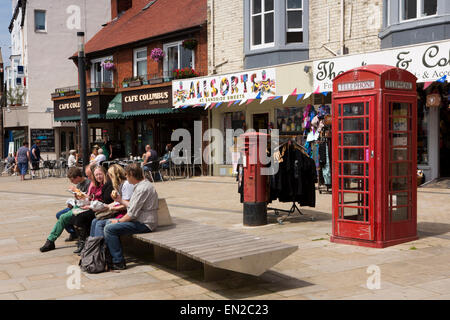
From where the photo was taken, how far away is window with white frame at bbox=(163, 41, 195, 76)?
2156 centimetres

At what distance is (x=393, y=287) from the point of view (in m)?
5.21

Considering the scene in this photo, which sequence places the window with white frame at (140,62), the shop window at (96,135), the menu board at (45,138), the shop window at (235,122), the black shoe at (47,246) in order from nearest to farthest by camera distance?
the black shoe at (47,246), the shop window at (235,122), the window with white frame at (140,62), the shop window at (96,135), the menu board at (45,138)

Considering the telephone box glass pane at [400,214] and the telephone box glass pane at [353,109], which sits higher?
the telephone box glass pane at [353,109]

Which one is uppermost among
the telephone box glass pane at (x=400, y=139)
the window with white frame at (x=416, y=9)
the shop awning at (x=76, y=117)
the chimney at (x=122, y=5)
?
the chimney at (x=122, y=5)

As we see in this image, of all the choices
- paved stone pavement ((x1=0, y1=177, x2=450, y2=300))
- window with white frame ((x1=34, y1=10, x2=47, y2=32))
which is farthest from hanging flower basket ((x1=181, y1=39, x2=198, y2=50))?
window with white frame ((x1=34, y1=10, x2=47, y2=32))

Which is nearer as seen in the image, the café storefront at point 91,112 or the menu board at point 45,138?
the café storefront at point 91,112

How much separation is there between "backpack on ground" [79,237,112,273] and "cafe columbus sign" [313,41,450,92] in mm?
9605

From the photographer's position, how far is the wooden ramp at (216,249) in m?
5.07

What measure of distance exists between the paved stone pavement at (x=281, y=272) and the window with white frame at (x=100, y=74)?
16.8 metres

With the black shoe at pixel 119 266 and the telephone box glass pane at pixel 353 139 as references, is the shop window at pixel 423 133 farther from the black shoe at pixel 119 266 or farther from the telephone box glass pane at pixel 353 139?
the black shoe at pixel 119 266

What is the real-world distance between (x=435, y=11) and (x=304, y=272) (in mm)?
10331

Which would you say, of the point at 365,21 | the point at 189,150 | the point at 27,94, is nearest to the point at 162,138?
the point at 189,150

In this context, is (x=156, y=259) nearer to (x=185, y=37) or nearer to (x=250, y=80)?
(x=250, y=80)

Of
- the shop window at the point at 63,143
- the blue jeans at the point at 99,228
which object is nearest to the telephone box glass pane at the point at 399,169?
the blue jeans at the point at 99,228
